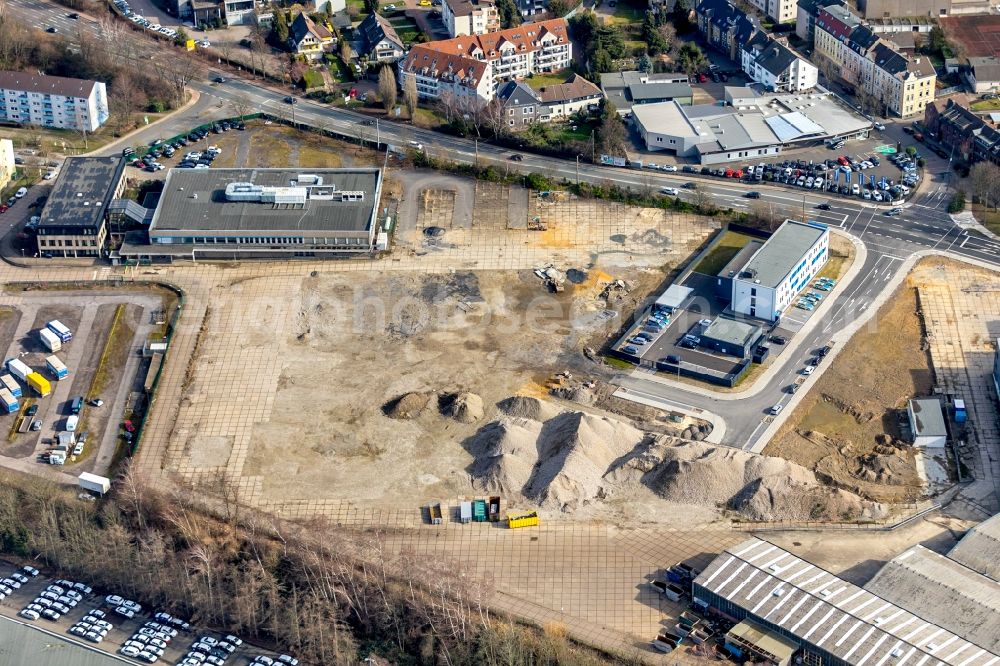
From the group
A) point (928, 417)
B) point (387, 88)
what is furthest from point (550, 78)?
point (928, 417)

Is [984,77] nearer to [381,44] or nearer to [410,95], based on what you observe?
[410,95]

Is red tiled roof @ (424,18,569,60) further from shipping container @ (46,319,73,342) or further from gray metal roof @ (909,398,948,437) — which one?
gray metal roof @ (909,398,948,437)

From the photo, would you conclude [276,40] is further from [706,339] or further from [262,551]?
[262,551]

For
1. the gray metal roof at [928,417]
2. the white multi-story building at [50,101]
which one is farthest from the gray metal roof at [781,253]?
the white multi-story building at [50,101]

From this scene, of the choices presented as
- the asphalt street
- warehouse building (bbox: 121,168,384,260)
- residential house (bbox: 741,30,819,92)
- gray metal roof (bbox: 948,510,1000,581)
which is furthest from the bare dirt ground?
warehouse building (bbox: 121,168,384,260)

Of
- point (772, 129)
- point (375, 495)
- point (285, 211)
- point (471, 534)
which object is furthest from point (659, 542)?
point (772, 129)
